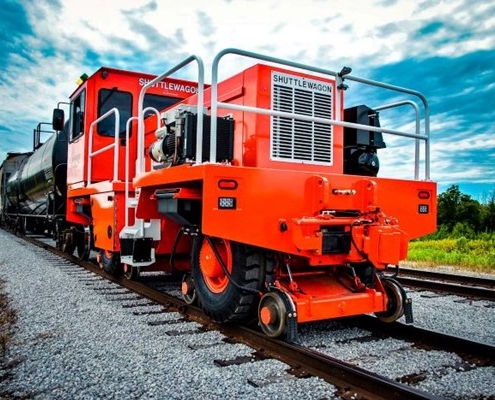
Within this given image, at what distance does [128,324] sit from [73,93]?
17.6 ft

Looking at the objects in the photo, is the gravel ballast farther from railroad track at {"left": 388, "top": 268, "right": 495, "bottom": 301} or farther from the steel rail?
railroad track at {"left": 388, "top": 268, "right": 495, "bottom": 301}

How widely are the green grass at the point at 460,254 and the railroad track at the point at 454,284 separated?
1.70 metres

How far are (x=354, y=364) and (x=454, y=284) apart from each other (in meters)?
3.95

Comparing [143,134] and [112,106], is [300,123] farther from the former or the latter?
[112,106]

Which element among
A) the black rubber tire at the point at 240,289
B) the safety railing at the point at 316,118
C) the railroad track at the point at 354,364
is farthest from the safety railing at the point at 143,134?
the railroad track at the point at 354,364

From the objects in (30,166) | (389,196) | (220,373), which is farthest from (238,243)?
(30,166)

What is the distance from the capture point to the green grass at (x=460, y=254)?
915 centimetres

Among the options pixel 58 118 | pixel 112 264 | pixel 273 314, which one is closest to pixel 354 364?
pixel 273 314

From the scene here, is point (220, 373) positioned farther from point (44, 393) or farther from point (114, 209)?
point (114, 209)

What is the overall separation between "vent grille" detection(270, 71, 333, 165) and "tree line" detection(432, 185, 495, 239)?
11234 millimetres

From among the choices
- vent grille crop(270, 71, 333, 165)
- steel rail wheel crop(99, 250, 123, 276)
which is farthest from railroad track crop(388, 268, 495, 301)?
steel rail wheel crop(99, 250, 123, 276)

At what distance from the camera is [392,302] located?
4.14 metres

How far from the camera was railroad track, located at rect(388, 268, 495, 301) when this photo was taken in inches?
228

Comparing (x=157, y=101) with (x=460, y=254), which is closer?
(x=157, y=101)
